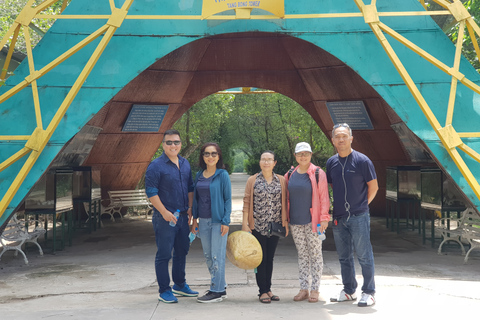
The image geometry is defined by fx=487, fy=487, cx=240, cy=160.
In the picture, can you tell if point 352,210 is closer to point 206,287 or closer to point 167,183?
point 167,183

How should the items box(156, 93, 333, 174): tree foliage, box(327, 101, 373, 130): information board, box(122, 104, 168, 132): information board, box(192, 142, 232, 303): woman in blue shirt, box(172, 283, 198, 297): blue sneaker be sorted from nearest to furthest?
box(192, 142, 232, 303): woman in blue shirt
box(172, 283, 198, 297): blue sneaker
box(327, 101, 373, 130): information board
box(122, 104, 168, 132): information board
box(156, 93, 333, 174): tree foliage

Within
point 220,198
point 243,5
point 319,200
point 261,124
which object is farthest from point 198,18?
point 261,124

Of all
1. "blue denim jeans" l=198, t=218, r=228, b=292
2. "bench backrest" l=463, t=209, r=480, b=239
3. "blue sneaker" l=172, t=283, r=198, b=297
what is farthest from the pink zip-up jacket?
"bench backrest" l=463, t=209, r=480, b=239

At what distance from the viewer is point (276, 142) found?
29422 mm

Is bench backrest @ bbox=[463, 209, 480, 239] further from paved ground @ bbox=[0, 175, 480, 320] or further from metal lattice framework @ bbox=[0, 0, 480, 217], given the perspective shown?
metal lattice framework @ bbox=[0, 0, 480, 217]

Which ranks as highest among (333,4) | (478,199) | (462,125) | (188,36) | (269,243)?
(333,4)

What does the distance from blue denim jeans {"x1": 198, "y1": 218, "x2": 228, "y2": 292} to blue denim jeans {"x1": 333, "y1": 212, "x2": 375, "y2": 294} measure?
1385 mm

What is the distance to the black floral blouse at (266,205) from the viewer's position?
5.69 m

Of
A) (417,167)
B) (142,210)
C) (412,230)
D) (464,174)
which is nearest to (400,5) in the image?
(464,174)

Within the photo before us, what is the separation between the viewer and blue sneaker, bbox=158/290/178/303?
5.71 meters

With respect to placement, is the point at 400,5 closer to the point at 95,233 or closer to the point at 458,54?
the point at 458,54

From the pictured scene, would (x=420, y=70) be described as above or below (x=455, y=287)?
above

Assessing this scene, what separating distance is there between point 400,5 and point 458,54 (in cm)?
158

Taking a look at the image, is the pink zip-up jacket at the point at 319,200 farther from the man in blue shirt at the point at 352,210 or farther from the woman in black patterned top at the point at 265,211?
the woman in black patterned top at the point at 265,211
